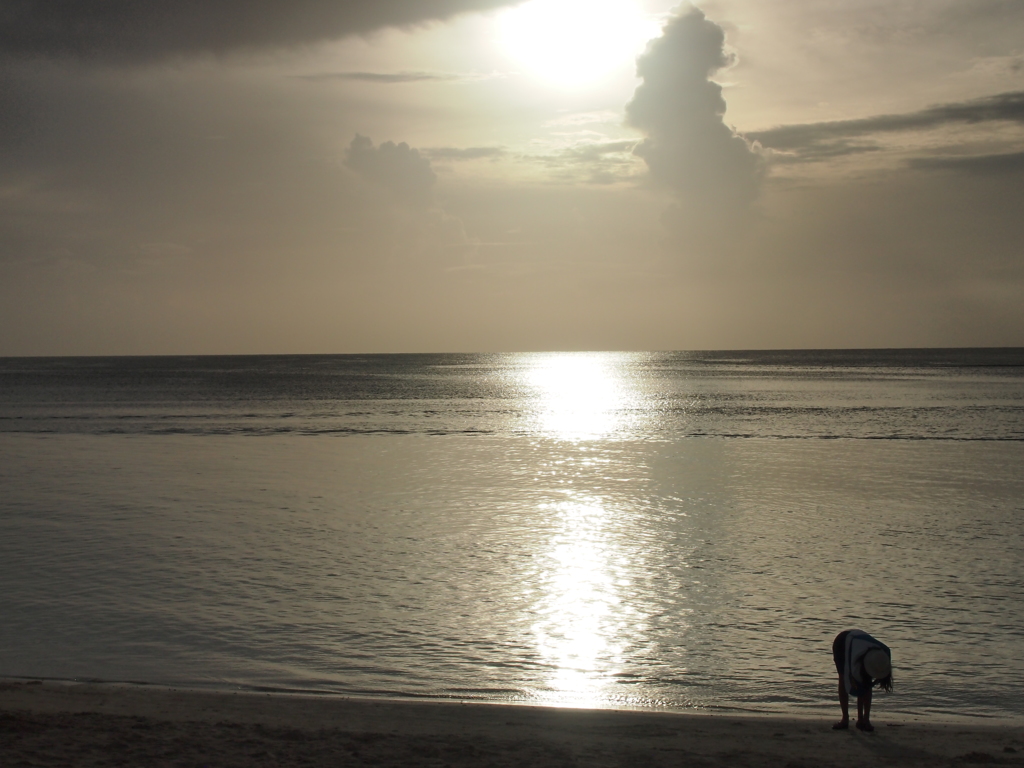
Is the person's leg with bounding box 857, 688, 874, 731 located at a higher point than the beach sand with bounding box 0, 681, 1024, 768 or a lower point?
higher

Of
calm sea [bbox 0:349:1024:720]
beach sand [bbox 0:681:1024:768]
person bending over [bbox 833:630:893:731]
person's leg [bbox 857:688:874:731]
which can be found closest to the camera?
beach sand [bbox 0:681:1024:768]

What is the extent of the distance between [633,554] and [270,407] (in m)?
54.4

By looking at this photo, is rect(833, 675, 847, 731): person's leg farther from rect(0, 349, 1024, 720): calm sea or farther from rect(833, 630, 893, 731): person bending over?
rect(0, 349, 1024, 720): calm sea

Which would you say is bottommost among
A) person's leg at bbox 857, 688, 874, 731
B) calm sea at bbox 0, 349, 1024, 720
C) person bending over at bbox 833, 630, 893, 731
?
calm sea at bbox 0, 349, 1024, 720

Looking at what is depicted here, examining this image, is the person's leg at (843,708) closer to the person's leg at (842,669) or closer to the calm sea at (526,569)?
the person's leg at (842,669)

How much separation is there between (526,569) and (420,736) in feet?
24.8

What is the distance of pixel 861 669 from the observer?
877 centimetres

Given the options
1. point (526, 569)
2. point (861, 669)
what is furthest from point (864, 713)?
point (526, 569)

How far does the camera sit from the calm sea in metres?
11.1

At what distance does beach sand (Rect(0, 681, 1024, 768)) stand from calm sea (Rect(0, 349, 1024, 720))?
2.18 feet

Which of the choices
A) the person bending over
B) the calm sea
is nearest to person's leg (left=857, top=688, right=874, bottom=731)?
the person bending over

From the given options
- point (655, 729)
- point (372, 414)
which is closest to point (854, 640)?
point (655, 729)

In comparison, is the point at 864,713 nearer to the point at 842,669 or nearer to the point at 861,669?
the point at 842,669

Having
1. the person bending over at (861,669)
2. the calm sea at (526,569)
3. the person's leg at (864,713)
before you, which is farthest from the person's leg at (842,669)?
the calm sea at (526,569)
